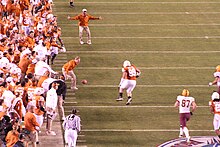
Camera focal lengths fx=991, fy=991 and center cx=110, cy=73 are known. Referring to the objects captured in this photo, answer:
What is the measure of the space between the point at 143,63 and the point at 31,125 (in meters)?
9.89

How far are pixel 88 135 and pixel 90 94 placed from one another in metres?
3.70

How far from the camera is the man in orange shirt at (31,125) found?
22562 mm

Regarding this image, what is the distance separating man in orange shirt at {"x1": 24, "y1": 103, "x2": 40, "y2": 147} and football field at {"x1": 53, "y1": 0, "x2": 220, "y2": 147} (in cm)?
152

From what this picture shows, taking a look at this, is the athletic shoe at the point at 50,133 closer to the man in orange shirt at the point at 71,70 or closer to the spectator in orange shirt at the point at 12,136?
the spectator in orange shirt at the point at 12,136

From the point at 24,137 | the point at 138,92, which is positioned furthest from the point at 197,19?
the point at 24,137

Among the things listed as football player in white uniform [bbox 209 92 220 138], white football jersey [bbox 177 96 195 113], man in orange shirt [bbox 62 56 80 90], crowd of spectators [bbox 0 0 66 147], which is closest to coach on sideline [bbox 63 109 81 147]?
crowd of spectators [bbox 0 0 66 147]

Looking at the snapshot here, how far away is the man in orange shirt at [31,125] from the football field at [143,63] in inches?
59.7

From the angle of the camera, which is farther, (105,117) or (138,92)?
(138,92)

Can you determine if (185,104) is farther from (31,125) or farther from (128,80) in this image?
(31,125)

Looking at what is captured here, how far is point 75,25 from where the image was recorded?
37.5 metres

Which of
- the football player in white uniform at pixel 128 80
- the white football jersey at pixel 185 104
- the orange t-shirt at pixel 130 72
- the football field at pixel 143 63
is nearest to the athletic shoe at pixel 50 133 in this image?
the football field at pixel 143 63

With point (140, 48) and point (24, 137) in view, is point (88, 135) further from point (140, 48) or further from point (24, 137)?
point (140, 48)

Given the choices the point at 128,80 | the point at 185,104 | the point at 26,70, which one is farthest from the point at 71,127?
the point at 26,70

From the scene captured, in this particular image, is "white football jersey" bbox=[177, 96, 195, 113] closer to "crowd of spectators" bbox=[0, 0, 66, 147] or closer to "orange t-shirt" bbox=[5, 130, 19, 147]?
"crowd of spectators" bbox=[0, 0, 66, 147]
